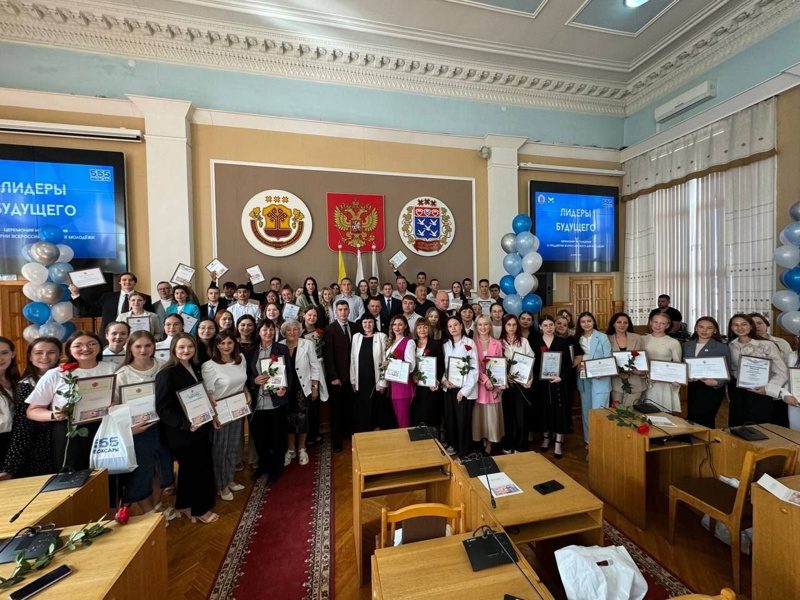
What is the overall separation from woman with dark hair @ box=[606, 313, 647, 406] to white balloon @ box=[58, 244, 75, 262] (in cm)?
720

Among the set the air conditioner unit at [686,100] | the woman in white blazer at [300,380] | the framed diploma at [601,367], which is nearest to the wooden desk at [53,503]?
the woman in white blazer at [300,380]

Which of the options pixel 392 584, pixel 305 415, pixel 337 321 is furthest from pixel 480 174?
pixel 392 584

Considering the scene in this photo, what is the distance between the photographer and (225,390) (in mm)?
3027

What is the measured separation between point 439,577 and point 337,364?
10.1 ft

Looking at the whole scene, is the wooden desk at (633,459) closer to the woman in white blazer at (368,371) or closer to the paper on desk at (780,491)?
the paper on desk at (780,491)

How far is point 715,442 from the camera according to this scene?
108 inches

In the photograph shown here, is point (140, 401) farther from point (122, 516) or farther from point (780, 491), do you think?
point (780, 491)

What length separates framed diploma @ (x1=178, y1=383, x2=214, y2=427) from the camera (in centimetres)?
260

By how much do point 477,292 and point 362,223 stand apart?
2.60 meters

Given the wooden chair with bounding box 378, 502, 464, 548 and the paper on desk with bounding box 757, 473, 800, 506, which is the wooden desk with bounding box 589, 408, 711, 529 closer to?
the paper on desk with bounding box 757, 473, 800, 506

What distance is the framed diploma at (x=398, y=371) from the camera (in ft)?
11.8

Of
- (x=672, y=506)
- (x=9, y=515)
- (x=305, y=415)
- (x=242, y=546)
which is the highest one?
(x=9, y=515)

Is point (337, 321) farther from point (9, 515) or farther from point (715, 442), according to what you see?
point (715, 442)

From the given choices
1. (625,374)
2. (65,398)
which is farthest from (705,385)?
(65,398)
